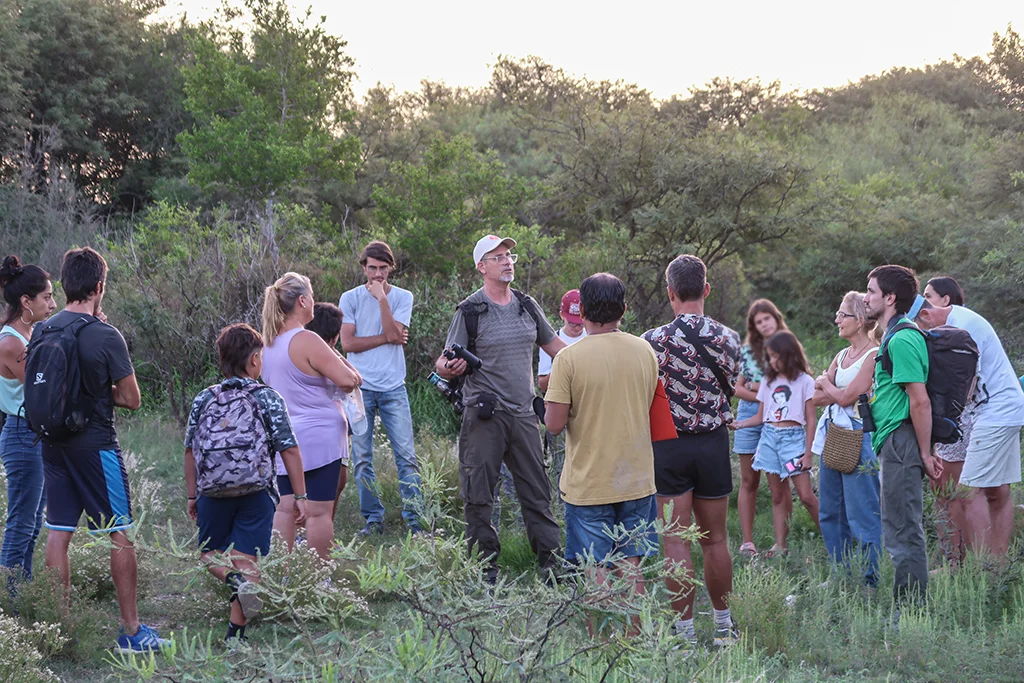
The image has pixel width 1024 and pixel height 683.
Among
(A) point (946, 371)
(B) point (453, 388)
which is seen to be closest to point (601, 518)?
(B) point (453, 388)

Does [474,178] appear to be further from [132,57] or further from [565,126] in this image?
[132,57]

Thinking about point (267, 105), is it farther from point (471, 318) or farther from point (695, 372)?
point (695, 372)

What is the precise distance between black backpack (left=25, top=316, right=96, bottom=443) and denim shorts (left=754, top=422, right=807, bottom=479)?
443 centimetres

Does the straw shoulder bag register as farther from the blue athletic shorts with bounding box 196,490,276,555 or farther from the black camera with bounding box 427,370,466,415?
the blue athletic shorts with bounding box 196,490,276,555

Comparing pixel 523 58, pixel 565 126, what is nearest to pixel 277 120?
pixel 565 126

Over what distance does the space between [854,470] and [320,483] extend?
3269mm

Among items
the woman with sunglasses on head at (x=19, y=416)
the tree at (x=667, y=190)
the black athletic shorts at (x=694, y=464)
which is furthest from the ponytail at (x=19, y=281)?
the tree at (x=667, y=190)

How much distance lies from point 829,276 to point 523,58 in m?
16.8

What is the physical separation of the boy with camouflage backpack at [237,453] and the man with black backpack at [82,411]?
1.26 feet

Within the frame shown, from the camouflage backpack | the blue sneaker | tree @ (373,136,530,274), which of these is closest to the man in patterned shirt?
the camouflage backpack

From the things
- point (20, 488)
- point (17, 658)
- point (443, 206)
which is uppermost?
point (443, 206)

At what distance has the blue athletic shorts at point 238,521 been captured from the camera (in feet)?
15.6

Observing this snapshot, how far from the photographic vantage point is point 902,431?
16.6 ft

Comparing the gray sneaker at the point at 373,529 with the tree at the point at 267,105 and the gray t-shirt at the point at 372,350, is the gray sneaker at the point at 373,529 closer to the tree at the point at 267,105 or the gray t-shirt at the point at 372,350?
the gray t-shirt at the point at 372,350
